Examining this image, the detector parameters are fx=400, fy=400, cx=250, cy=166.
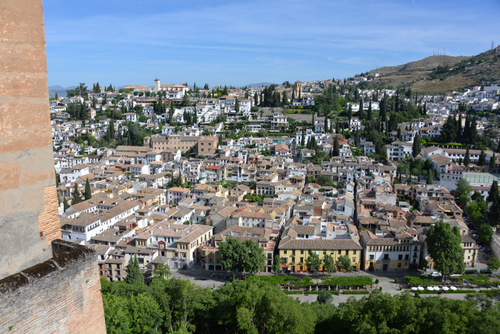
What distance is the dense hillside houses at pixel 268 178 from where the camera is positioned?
57.6 ft

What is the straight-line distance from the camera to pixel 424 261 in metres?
17.3

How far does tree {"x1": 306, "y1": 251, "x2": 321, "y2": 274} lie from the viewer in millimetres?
16419

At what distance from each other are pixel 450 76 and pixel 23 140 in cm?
7800

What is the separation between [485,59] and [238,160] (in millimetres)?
60973

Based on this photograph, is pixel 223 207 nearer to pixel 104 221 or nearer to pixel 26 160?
pixel 104 221

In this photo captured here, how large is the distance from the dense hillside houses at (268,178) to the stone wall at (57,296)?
45.5ft

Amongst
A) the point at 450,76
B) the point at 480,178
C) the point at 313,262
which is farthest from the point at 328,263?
Answer: the point at 450,76

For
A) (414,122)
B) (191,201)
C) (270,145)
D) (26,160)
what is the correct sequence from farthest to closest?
(414,122), (270,145), (191,201), (26,160)

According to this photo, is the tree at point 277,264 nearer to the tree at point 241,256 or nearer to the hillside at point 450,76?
the tree at point 241,256

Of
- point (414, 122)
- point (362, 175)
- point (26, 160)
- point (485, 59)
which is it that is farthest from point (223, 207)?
point (485, 59)

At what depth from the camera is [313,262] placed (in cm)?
1641

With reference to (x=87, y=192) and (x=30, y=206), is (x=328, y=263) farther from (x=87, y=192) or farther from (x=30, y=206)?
(x=30, y=206)

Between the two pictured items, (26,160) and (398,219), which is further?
(398,219)

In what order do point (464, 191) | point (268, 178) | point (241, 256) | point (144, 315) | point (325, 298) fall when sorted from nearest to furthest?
point (144, 315)
point (325, 298)
point (241, 256)
point (464, 191)
point (268, 178)
